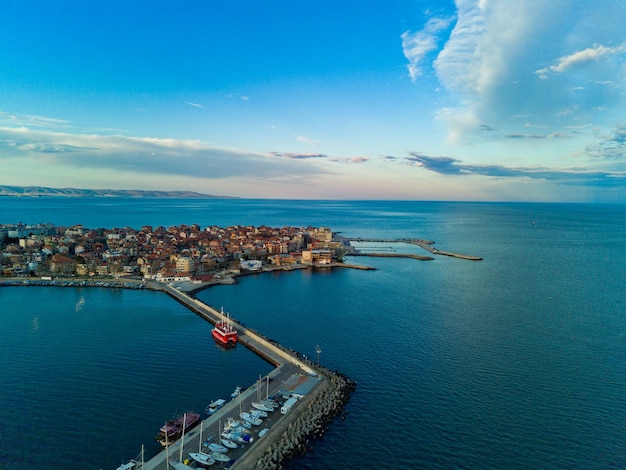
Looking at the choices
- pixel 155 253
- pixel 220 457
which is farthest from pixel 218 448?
pixel 155 253

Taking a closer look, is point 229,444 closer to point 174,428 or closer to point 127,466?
point 174,428

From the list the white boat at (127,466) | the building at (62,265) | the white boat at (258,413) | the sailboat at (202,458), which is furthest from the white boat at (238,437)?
the building at (62,265)

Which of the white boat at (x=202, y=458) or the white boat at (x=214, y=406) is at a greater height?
the white boat at (x=202, y=458)

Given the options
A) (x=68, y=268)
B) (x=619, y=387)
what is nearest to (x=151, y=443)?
(x=619, y=387)

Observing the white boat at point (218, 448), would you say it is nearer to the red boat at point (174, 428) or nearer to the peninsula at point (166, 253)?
the red boat at point (174, 428)

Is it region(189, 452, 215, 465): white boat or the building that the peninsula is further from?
region(189, 452, 215, 465): white boat

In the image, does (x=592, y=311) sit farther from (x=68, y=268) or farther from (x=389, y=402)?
(x=68, y=268)
